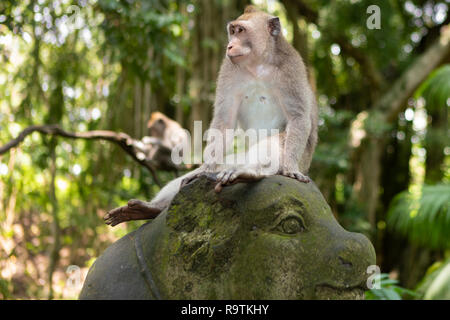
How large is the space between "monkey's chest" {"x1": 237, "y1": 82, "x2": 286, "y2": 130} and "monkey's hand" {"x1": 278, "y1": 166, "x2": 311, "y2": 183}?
63 cm

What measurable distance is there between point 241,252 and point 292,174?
801 millimetres

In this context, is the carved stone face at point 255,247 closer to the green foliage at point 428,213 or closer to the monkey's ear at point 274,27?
the monkey's ear at point 274,27

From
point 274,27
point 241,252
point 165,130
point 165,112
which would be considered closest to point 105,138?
point 274,27

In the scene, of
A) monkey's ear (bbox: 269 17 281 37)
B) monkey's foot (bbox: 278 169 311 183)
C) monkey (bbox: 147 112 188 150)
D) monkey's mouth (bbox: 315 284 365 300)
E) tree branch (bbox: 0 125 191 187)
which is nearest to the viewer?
monkey's mouth (bbox: 315 284 365 300)

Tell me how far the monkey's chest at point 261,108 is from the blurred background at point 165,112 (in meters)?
1.48

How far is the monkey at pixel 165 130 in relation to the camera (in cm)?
802

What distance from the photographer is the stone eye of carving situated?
1996 mm

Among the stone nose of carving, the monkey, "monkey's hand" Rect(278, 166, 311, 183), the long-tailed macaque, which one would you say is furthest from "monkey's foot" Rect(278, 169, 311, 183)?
the monkey

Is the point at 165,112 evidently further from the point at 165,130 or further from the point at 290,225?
the point at 290,225

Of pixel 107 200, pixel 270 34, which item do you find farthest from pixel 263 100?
pixel 107 200

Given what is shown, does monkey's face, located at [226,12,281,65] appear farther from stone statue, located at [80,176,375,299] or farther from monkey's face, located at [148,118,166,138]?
monkey's face, located at [148,118,166,138]

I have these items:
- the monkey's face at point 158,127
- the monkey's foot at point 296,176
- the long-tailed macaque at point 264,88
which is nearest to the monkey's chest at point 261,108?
the long-tailed macaque at point 264,88
